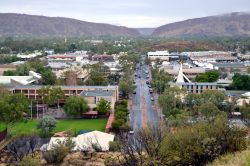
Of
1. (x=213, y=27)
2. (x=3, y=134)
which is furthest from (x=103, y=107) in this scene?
(x=213, y=27)

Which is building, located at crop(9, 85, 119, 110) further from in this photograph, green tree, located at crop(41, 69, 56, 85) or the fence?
the fence

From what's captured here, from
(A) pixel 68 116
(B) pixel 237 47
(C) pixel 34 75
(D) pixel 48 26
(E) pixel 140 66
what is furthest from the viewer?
(D) pixel 48 26

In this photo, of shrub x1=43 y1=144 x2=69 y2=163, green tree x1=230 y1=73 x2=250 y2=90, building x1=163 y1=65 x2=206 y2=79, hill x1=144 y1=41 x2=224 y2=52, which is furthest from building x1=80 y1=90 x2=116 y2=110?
hill x1=144 y1=41 x2=224 y2=52

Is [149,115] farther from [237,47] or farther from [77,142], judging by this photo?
[237,47]

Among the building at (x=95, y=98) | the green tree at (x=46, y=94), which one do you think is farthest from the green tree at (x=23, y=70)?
the building at (x=95, y=98)

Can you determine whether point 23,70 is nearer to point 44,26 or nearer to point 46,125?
point 46,125

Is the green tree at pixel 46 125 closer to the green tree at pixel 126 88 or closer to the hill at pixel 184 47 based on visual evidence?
the green tree at pixel 126 88

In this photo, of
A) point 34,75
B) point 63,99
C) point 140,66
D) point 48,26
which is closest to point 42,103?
point 63,99
